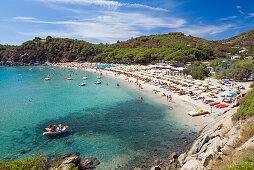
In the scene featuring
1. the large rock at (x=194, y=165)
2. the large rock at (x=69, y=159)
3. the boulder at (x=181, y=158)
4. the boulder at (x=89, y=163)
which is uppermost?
the large rock at (x=194, y=165)

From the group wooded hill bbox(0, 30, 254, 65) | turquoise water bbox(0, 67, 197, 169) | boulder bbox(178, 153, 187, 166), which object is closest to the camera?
boulder bbox(178, 153, 187, 166)

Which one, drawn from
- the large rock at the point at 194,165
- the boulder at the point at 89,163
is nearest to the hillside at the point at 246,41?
the large rock at the point at 194,165

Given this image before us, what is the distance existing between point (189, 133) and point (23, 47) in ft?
486

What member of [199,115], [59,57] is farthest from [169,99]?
[59,57]

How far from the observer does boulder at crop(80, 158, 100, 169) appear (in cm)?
1241

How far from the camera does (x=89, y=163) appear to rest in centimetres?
1273

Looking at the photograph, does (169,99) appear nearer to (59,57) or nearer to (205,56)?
(205,56)

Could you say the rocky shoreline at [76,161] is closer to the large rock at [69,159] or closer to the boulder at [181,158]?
the large rock at [69,159]

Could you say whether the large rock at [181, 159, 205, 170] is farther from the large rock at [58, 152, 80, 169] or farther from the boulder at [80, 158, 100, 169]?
the large rock at [58, 152, 80, 169]

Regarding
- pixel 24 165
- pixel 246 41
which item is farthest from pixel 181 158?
pixel 246 41

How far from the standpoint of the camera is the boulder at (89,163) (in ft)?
40.7

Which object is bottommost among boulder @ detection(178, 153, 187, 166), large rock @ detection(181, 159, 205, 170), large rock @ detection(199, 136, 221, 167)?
boulder @ detection(178, 153, 187, 166)

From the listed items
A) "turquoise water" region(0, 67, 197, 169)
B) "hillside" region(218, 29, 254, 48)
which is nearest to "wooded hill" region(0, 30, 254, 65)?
"hillside" region(218, 29, 254, 48)

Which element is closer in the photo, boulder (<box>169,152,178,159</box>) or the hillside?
boulder (<box>169,152,178,159</box>)
